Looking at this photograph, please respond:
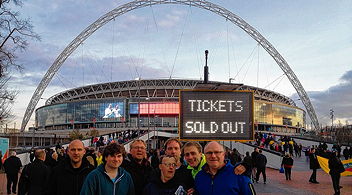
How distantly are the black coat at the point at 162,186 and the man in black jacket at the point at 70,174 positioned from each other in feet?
4.68

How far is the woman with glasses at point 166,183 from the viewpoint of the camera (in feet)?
16.0

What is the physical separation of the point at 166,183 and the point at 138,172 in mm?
1335

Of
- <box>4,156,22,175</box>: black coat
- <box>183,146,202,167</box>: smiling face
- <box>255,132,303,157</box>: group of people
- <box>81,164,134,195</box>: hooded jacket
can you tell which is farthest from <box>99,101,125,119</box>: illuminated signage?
<box>81,164,134,195</box>: hooded jacket

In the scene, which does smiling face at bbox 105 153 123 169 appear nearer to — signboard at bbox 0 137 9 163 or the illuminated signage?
signboard at bbox 0 137 9 163

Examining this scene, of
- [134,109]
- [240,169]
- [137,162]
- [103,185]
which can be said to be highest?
[134,109]

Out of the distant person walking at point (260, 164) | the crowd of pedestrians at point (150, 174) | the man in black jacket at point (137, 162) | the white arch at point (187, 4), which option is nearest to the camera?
the crowd of pedestrians at point (150, 174)

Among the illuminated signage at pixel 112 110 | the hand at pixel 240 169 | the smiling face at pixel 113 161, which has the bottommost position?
the hand at pixel 240 169

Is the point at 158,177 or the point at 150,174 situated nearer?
the point at 158,177

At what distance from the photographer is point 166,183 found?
4.95 metres

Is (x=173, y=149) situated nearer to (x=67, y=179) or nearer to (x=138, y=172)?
(x=138, y=172)

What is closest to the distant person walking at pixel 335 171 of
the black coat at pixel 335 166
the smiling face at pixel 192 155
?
the black coat at pixel 335 166

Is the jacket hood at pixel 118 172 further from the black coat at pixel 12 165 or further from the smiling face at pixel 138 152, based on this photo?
the black coat at pixel 12 165

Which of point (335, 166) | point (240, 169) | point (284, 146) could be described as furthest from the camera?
point (284, 146)

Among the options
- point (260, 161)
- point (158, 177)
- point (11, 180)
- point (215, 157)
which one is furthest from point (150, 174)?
point (260, 161)
